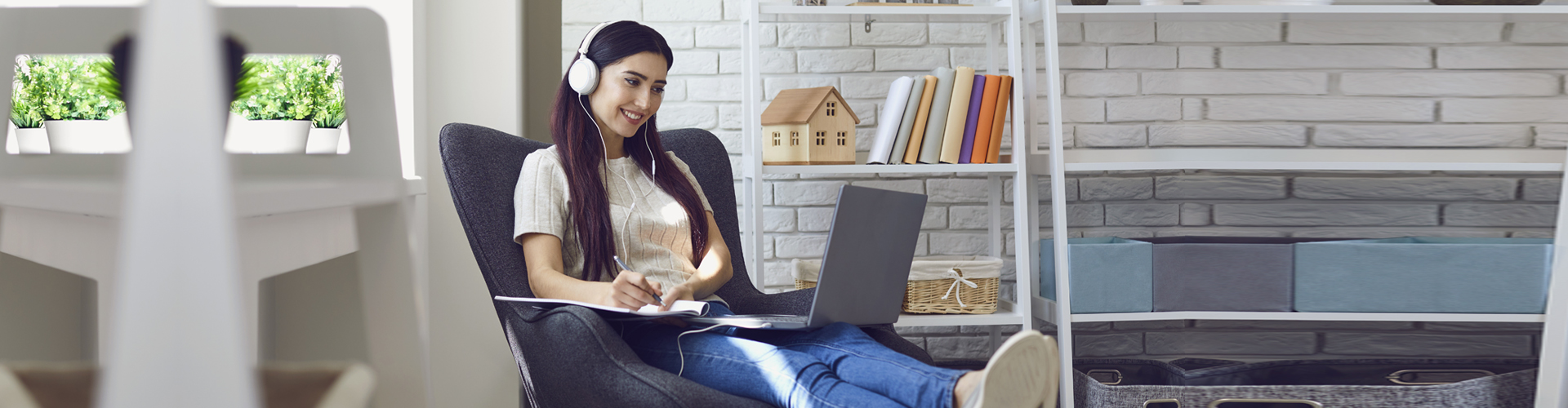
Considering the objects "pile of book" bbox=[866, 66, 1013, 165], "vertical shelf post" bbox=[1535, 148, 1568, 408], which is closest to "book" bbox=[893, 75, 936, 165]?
"pile of book" bbox=[866, 66, 1013, 165]

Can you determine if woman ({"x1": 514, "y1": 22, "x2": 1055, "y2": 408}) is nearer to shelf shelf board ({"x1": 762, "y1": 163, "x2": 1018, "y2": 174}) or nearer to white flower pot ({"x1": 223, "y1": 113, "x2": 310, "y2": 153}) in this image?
shelf shelf board ({"x1": 762, "y1": 163, "x2": 1018, "y2": 174})

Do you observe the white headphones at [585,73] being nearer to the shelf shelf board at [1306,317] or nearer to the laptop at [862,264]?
the laptop at [862,264]

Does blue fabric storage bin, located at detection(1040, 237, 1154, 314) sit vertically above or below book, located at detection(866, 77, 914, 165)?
below

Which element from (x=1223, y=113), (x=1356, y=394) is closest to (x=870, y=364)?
(x=1356, y=394)

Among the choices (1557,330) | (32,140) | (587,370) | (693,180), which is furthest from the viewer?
(693,180)

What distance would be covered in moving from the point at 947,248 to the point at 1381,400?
93 centimetres

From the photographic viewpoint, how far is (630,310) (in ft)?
3.98

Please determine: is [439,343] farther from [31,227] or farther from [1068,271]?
[31,227]

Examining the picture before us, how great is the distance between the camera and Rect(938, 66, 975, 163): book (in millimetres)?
1785

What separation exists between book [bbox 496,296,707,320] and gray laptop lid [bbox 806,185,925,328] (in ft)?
0.54

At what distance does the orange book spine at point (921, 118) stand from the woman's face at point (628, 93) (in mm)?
572

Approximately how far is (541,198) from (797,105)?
2.04 ft

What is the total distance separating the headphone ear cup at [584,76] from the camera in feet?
4.76

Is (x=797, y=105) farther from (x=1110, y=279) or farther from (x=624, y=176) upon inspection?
(x=1110, y=279)
